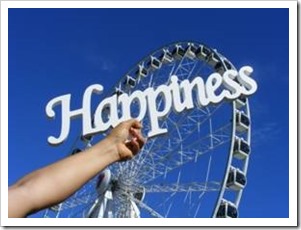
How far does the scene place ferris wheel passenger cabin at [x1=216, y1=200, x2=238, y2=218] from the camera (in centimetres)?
1025

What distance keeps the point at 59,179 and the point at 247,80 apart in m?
10.2

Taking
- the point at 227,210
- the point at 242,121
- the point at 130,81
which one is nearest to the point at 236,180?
the point at 227,210

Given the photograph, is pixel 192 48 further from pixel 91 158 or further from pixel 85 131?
pixel 91 158

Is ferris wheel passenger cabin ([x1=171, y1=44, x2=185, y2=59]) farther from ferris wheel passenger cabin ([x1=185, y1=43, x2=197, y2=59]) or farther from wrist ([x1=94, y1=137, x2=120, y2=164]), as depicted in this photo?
wrist ([x1=94, y1=137, x2=120, y2=164])

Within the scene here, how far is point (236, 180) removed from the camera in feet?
35.1

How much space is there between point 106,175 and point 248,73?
387 cm

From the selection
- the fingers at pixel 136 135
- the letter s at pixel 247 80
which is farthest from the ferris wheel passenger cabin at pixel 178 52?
the fingers at pixel 136 135

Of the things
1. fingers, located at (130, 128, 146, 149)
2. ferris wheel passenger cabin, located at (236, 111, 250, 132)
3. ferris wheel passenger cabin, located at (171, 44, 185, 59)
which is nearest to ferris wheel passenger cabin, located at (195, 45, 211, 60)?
ferris wheel passenger cabin, located at (171, 44, 185, 59)

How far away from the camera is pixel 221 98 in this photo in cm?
1110

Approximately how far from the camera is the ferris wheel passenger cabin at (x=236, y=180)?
10.7 meters

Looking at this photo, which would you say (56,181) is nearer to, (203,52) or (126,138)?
(126,138)

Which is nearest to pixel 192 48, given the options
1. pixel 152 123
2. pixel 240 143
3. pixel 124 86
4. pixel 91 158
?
pixel 124 86

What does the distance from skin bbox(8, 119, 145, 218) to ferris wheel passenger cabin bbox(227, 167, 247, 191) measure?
9681 millimetres

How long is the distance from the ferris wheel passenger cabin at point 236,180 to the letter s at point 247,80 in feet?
4.88
